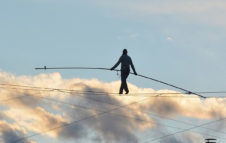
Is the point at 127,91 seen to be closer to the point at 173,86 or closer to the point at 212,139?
the point at 173,86

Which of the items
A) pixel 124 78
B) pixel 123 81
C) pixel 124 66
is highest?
pixel 124 66

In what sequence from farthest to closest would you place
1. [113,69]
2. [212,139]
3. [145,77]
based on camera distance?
[212,139]
[113,69]
[145,77]

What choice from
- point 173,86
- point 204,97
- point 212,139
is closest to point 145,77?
point 173,86

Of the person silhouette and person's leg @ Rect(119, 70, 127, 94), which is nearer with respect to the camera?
the person silhouette

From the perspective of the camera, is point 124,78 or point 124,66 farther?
point 124,78

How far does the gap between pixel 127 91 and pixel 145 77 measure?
337 centimetres

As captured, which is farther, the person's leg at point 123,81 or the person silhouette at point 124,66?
the person's leg at point 123,81

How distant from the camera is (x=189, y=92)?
38.8 m

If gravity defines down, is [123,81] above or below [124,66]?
below

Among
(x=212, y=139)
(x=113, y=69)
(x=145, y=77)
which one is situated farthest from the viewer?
(x=212, y=139)

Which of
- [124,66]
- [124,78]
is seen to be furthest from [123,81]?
[124,66]

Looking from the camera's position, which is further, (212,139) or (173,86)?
(212,139)

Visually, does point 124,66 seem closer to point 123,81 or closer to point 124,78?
point 124,78

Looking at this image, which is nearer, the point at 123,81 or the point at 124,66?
the point at 124,66
